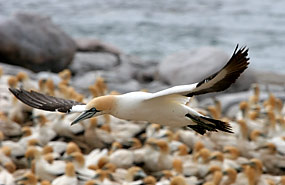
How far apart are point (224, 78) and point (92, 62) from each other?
11.5 m

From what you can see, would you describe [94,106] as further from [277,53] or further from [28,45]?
[277,53]

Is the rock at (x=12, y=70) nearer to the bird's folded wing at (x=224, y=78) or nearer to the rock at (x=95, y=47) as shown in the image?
the rock at (x=95, y=47)

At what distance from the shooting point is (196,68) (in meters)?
14.2

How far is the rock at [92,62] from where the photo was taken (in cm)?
1573

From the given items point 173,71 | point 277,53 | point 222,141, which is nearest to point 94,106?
point 222,141

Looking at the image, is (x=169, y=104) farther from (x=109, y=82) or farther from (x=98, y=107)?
(x=109, y=82)

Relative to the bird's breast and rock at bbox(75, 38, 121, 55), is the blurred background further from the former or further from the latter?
the bird's breast

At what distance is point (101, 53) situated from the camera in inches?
677

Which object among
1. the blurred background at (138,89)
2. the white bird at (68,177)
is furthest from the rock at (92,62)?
the white bird at (68,177)

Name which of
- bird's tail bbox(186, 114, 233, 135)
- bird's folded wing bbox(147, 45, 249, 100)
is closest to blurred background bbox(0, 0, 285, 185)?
bird's tail bbox(186, 114, 233, 135)

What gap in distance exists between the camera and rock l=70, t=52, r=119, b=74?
15734 millimetres

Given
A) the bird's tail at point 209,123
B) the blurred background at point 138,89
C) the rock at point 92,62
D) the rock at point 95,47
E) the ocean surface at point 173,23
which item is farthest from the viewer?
the ocean surface at point 173,23

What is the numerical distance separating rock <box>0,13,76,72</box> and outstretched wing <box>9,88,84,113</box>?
850 centimetres

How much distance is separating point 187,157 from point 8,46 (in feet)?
20.1
